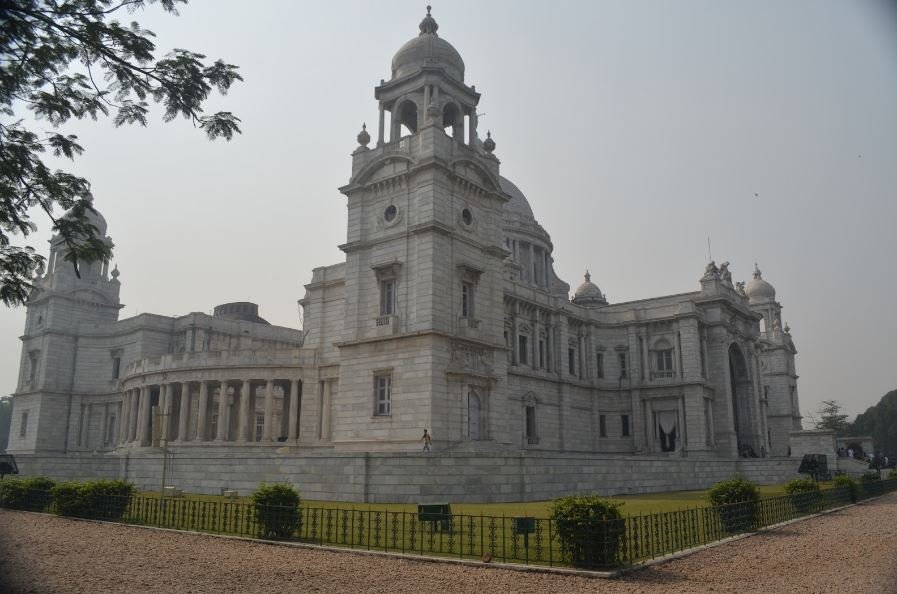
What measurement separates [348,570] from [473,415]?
20077mm

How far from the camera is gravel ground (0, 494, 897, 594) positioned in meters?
12.1

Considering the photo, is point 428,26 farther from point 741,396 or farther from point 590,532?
point 741,396

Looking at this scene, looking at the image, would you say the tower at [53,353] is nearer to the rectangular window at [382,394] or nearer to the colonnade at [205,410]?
the colonnade at [205,410]

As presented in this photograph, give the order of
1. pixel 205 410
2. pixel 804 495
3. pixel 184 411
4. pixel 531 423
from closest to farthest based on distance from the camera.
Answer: pixel 804 495 < pixel 205 410 < pixel 184 411 < pixel 531 423

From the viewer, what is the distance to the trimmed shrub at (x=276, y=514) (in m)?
17.0

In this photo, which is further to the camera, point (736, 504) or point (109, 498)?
point (109, 498)

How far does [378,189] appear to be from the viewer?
3578 centimetres

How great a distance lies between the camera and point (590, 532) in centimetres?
1357

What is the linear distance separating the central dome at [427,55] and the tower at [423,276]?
7cm

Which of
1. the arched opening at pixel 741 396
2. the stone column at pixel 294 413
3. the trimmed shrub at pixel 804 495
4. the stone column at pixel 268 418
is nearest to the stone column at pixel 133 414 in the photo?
the stone column at pixel 268 418

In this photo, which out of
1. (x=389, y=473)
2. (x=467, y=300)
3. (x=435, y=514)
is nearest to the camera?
(x=435, y=514)

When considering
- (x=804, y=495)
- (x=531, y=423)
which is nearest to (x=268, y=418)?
(x=531, y=423)

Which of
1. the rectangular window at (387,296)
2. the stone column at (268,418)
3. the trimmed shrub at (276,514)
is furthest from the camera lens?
the stone column at (268,418)

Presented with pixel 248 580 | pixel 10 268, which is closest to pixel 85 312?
pixel 10 268
